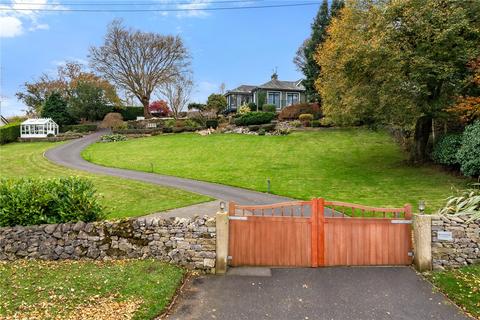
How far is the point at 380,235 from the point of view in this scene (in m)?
9.30

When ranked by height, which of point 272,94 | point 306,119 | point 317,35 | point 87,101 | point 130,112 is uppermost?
point 317,35

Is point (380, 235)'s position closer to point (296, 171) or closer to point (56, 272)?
point (56, 272)

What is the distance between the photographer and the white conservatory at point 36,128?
4331 cm

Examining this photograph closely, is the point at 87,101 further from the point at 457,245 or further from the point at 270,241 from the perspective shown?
the point at 457,245

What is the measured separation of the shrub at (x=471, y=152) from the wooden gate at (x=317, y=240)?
33.6 ft

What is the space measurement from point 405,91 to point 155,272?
16.9 metres

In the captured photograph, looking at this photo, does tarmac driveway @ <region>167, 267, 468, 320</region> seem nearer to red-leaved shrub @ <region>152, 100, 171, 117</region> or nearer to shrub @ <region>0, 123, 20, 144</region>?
shrub @ <region>0, 123, 20, 144</region>

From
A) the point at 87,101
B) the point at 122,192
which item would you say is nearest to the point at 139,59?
the point at 87,101

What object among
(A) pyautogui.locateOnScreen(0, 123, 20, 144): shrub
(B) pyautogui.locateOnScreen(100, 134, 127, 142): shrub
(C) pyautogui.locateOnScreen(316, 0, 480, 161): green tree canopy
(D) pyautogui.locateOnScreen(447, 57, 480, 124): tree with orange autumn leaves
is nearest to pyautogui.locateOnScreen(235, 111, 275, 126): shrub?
(B) pyautogui.locateOnScreen(100, 134, 127, 142): shrub

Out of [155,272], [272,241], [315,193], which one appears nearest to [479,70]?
[315,193]

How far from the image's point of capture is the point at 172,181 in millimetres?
20688

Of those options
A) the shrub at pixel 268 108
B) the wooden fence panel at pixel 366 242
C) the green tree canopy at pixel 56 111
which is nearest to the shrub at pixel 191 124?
the shrub at pixel 268 108

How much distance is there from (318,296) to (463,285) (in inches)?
133

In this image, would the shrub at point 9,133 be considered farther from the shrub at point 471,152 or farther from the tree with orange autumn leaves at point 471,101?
the shrub at point 471,152
